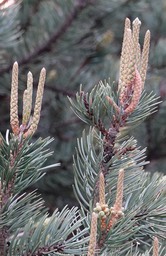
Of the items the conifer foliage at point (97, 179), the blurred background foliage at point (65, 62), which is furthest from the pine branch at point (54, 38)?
the conifer foliage at point (97, 179)

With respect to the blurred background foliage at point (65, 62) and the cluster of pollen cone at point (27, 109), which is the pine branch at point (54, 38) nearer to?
the blurred background foliage at point (65, 62)

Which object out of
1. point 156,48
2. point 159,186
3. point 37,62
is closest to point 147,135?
point 156,48

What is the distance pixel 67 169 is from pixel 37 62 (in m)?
0.30

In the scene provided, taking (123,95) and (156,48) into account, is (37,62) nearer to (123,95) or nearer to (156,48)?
(156,48)

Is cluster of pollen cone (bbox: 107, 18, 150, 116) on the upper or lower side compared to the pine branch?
lower

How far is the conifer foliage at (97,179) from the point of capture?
1.44ft

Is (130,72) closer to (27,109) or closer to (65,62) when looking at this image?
(27,109)

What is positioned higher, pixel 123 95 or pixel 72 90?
pixel 72 90

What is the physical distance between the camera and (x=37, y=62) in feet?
4.42

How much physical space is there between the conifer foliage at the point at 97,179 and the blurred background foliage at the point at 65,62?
696 millimetres

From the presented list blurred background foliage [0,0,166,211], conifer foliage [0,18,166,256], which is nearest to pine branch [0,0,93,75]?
blurred background foliage [0,0,166,211]

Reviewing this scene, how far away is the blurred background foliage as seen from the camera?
1303 mm

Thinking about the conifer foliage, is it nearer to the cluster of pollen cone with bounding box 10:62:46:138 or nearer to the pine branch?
the cluster of pollen cone with bounding box 10:62:46:138

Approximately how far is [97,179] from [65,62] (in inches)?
40.9
